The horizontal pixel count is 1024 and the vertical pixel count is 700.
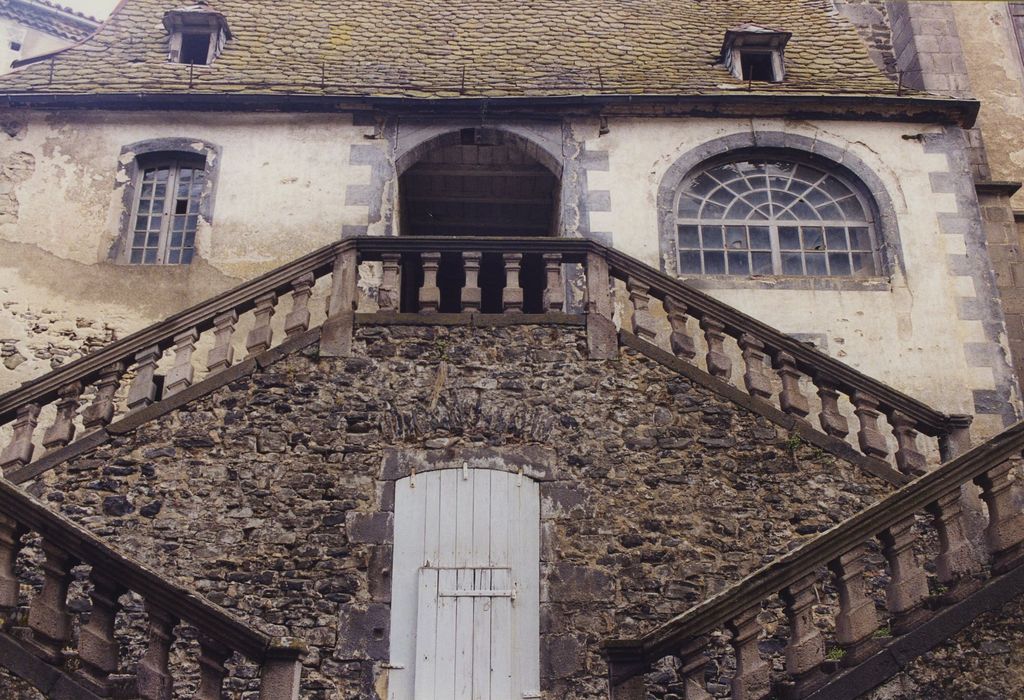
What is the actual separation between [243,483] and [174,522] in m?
0.51

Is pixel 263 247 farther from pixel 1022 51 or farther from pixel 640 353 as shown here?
pixel 1022 51

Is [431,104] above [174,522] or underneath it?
above

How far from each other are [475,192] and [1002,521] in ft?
28.5

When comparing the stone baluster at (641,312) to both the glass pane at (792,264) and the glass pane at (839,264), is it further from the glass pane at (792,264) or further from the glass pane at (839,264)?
the glass pane at (839,264)

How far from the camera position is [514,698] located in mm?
7270

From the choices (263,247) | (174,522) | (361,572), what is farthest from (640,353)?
(263,247)

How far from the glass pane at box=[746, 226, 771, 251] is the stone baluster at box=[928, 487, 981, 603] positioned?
603cm

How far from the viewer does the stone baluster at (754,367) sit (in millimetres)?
8125

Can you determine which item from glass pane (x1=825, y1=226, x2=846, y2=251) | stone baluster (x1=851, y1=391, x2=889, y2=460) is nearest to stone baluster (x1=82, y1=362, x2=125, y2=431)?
stone baluster (x1=851, y1=391, x2=889, y2=460)

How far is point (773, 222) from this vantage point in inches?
457

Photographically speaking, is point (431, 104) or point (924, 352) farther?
point (431, 104)

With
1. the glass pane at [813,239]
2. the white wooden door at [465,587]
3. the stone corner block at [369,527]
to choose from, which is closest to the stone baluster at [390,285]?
the white wooden door at [465,587]

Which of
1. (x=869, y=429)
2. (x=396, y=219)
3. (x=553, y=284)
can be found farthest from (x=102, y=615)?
(x=396, y=219)

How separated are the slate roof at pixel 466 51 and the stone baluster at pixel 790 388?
14.9 feet
